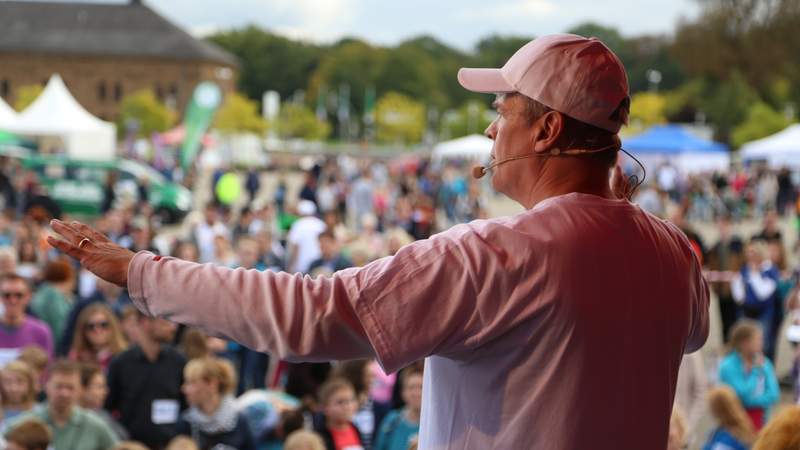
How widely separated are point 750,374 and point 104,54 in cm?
11889

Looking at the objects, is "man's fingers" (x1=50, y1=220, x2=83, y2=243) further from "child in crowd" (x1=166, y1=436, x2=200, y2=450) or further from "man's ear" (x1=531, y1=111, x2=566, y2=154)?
"child in crowd" (x1=166, y1=436, x2=200, y2=450)

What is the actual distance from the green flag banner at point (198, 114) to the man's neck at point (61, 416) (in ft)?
89.6

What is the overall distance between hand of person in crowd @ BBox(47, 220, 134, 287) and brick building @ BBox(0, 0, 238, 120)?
387 ft

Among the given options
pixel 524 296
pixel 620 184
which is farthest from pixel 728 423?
pixel 524 296

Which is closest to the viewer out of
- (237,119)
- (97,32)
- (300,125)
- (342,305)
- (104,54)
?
(342,305)

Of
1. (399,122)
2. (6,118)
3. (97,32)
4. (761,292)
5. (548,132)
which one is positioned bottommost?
(399,122)

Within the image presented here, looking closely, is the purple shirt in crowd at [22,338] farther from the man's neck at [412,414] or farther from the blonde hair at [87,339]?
the man's neck at [412,414]

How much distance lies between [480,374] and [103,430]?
17.4 feet

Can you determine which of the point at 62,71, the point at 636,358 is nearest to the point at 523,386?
the point at 636,358

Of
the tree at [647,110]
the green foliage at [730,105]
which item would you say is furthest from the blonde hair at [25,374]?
the tree at [647,110]

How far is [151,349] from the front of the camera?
7.89 metres

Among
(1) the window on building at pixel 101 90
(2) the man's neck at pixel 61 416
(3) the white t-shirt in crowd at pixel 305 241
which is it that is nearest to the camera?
(2) the man's neck at pixel 61 416

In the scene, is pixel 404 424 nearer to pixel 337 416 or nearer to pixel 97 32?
pixel 337 416

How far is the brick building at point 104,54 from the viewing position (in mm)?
118875
